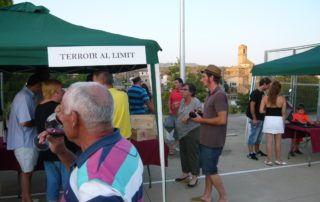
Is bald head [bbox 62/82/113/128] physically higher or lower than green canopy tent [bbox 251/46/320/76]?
lower

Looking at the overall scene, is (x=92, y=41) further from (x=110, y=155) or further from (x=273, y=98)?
(x=273, y=98)

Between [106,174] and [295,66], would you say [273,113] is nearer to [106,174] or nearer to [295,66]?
[295,66]

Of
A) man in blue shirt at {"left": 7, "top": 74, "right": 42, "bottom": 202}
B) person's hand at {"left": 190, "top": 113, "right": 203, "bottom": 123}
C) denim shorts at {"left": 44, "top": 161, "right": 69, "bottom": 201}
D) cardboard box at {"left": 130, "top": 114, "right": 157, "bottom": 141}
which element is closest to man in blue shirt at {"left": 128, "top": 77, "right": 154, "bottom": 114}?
cardboard box at {"left": 130, "top": 114, "right": 157, "bottom": 141}

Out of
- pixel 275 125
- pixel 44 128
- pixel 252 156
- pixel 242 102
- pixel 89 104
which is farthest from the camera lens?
pixel 242 102

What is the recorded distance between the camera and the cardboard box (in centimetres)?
398

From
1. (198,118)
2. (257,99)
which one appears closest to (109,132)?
(198,118)

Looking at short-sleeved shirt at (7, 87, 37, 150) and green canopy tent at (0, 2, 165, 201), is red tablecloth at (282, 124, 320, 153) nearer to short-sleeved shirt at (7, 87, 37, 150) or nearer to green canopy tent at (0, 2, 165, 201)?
green canopy tent at (0, 2, 165, 201)

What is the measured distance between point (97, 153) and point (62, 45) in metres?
2.14

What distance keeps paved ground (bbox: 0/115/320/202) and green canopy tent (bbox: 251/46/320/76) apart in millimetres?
1876

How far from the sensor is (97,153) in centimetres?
108

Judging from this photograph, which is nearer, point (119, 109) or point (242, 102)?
point (119, 109)

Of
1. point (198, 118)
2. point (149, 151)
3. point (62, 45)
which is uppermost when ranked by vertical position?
point (62, 45)

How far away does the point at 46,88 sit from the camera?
110 inches

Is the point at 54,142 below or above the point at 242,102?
above
